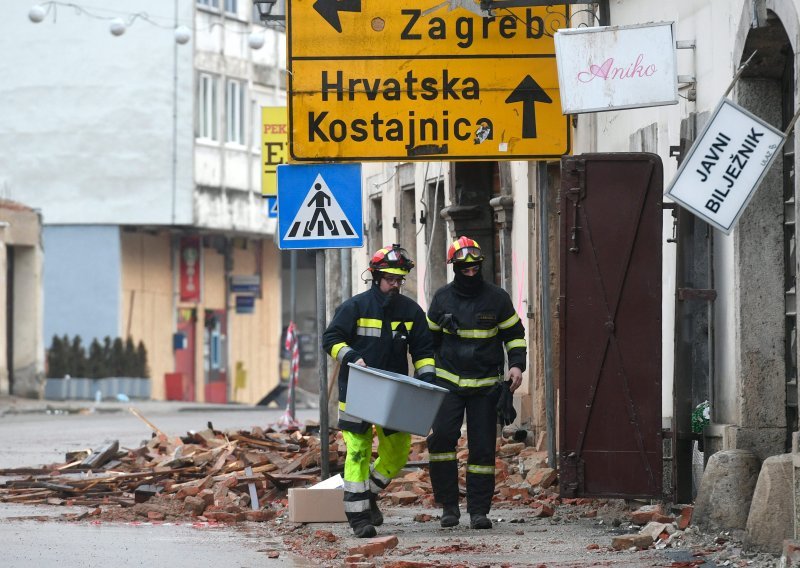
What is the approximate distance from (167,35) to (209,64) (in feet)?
5.32

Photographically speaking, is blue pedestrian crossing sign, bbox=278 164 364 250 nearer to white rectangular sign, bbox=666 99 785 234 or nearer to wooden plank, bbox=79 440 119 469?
wooden plank, bbox=79 440 119 469

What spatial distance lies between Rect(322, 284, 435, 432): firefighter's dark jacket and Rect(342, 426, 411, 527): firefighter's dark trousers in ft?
0.70

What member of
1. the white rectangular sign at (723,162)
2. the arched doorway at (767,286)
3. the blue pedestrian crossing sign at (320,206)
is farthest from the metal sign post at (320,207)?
the white rectangular sign at (723,162)

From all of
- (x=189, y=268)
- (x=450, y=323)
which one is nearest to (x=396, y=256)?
(x=450, y=323)

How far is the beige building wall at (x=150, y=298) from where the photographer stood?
1825 inches

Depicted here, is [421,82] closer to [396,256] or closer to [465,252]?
[465,252]

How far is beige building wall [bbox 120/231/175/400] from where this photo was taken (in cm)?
4634

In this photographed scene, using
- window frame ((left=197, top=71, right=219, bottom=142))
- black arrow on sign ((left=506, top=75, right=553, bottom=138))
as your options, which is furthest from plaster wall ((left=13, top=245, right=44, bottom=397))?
black arrow on sign ((left=506, top=75, right=553, bottom=138))

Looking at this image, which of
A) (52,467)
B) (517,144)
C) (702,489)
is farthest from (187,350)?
(702,489)

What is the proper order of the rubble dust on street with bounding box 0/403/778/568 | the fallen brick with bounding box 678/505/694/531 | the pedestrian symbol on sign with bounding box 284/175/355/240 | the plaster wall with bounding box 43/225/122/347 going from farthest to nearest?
the plaster wall with bounding box 43/225/122/347, the pedestrian symbol on sign with bounding box 284/175/355/240, the fallen brick with bounding box 678/505/694/531, the rubble dust on street with bounding box 0/403/778/568

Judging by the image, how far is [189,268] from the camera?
4853 cm

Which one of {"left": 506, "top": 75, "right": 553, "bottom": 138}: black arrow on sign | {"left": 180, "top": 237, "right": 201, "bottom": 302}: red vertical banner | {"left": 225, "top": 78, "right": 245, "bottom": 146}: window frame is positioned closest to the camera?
{"left": 506, "top": 75, "right": 553, "bottom": 138}: black arrow on sign

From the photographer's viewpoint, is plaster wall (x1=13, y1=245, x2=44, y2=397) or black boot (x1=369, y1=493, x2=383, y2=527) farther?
plaster wall (x1=13, y1=245, x2=44, y2=397)

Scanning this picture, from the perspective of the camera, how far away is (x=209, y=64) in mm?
46531
